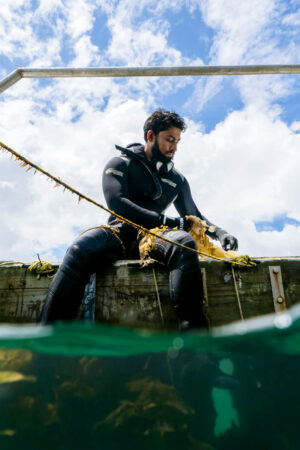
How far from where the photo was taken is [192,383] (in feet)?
11.7

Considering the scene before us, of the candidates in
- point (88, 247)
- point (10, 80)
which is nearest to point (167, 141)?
point (88, 247)

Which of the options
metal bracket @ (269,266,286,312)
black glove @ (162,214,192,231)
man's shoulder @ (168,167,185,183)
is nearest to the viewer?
metal bracket @ (269,266,286,312)

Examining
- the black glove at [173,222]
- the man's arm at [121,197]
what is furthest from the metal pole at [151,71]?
the black glove at [173,222]

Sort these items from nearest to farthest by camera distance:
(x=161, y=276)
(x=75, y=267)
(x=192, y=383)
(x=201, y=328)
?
(x=201, y=328) → (x=75, y=267) → (x=161, y=276) → (x=192, y=383)

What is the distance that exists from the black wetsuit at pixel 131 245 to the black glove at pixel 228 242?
0.49 feet

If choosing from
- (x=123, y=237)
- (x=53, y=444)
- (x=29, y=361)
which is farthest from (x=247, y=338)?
(x=29, y=361)

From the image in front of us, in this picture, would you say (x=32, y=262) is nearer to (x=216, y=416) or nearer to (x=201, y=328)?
(x=201, y=328)

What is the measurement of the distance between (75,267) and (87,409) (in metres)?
1.91

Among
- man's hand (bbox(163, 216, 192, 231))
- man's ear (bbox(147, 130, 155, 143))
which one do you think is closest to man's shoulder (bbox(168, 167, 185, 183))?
man's ear (bbox(147, 130, 155, 143))

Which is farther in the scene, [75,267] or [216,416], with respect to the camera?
[216,416]

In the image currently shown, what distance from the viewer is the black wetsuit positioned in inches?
117

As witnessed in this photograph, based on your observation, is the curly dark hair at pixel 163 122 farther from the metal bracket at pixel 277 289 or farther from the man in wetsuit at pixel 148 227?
the metal bracket at pixel 277 289

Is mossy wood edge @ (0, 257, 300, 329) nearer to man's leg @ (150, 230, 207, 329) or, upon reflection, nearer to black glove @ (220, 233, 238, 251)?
man's leg @ (150, 230, 207, 329)

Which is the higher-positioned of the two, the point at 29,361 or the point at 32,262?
the point at 32,262
